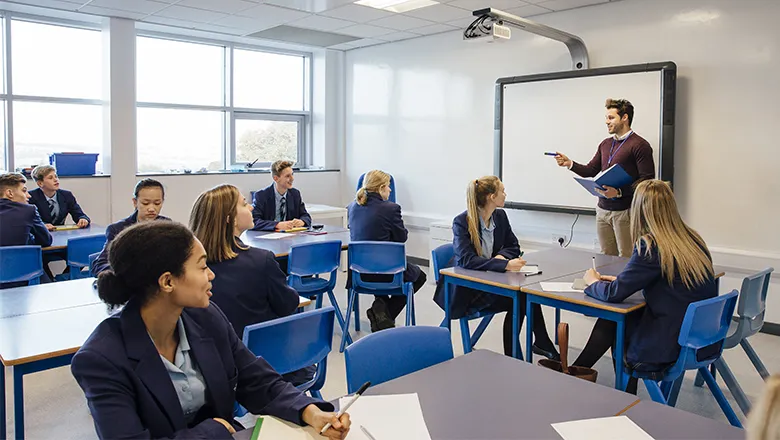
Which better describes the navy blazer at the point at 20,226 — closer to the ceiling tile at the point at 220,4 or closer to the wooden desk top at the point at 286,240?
the wooden desk top at the point at 286,240

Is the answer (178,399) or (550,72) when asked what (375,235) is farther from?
(178,399)

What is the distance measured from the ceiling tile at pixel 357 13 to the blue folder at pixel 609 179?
2841 millimetres

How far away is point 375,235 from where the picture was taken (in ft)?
15.3

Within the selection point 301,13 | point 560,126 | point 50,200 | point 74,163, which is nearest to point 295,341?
point 50,200

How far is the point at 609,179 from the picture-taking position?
15.3 ft

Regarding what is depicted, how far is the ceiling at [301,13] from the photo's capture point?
18.9ft

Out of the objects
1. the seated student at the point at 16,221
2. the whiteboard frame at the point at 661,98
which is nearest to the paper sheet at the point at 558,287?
the whiteboard frame at the point at 661,98

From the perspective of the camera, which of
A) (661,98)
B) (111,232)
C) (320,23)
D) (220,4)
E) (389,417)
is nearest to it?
(389,417)

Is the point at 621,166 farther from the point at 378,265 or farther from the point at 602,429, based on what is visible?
the point at 602,429

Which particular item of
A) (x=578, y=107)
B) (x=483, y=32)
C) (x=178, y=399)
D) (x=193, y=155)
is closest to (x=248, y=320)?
(x=178, y=399)

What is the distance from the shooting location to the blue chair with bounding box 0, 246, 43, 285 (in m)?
3.94

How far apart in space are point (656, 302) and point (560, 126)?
3.30 metres

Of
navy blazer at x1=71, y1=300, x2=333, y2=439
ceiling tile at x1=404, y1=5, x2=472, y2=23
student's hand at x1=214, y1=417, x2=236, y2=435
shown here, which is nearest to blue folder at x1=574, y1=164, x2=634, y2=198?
ceiling tile at x1=404, y1=5, x2=472, y2=23

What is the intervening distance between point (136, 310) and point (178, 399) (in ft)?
0.82
